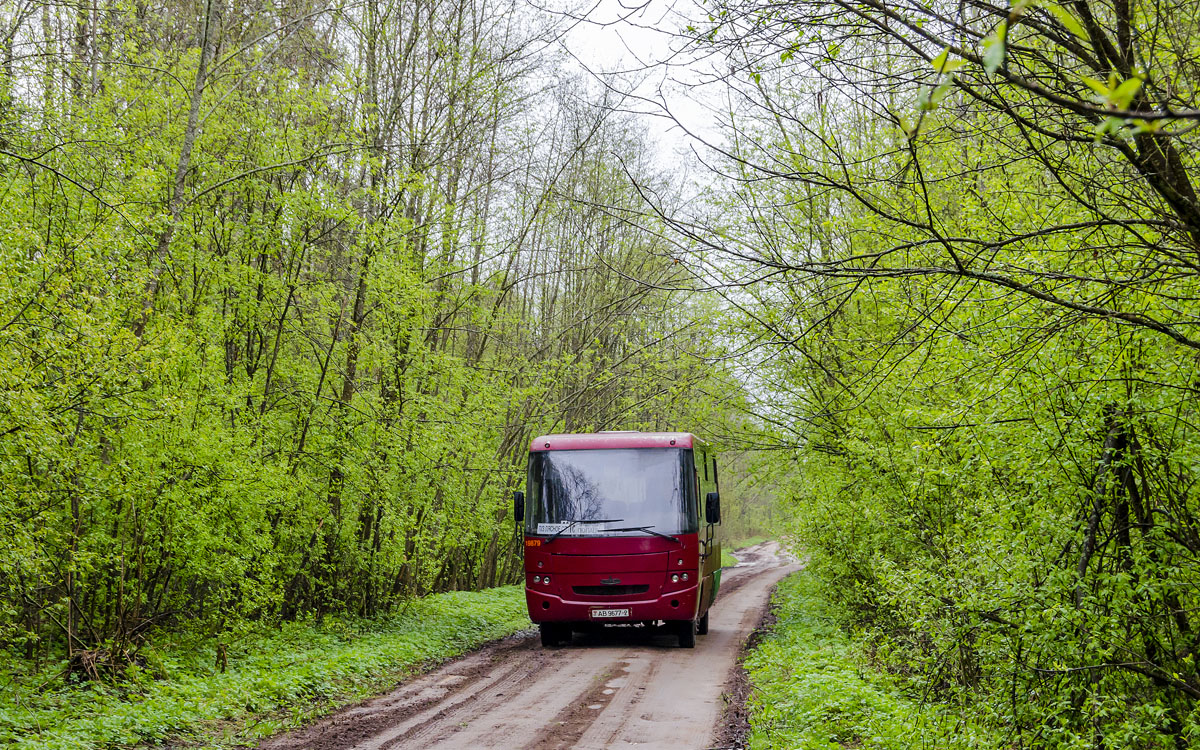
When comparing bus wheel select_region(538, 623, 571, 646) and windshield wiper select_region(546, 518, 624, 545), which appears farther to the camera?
bus wheel select_region(538, 623, 571, 646)

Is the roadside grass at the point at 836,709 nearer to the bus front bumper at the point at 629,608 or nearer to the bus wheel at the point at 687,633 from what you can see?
the bus front bumper at the point at 629,608

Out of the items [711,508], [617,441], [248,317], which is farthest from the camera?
[711,508]

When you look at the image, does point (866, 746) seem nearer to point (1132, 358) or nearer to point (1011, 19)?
point (1132, 358)

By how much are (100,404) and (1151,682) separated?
8398 mm

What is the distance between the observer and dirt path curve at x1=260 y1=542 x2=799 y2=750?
7.12m

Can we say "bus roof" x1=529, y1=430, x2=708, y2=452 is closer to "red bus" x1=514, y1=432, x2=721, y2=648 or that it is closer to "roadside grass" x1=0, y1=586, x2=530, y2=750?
"red bus" x1=514, y1=432, x2=721, y2=648

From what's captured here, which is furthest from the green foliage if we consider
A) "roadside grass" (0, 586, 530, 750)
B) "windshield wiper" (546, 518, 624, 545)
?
"windshield wiper" (546, 518, 624, 545)

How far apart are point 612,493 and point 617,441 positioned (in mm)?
778

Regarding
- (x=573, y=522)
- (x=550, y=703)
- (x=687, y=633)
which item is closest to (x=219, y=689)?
(x=550, y=703)

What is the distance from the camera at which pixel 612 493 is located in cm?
1298

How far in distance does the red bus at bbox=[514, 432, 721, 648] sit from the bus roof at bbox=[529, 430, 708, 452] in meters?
0.01

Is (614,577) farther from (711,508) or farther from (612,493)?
(711,508)

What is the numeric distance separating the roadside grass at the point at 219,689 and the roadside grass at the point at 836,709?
13.4 feet

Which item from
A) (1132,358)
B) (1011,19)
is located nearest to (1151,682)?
(1132,358)
